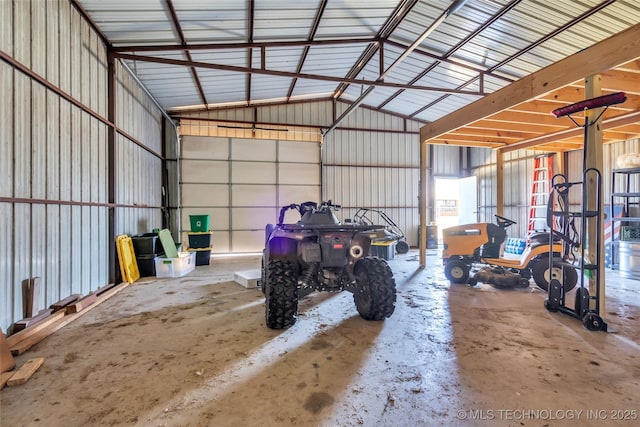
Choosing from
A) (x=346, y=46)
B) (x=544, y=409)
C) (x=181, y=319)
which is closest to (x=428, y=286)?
(x=544, y=409)

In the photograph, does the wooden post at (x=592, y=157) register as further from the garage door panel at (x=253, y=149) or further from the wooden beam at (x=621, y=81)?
the garage door panel at (x=253, y=149)

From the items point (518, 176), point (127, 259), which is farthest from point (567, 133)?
point (127, 259)

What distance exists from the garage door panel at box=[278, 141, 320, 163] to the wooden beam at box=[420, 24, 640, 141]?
5717 millimetres

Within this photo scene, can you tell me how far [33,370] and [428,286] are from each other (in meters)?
4.86

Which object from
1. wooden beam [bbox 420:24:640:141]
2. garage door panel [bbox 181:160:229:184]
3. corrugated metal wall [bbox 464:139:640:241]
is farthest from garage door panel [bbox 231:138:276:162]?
corrugated metal wall [bbox 464:139:640:241]

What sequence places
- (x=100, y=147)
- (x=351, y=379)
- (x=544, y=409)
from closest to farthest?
(x=544, y=409) < (x=351, y=379) < (x=100, y=147)

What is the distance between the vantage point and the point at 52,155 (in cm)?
356

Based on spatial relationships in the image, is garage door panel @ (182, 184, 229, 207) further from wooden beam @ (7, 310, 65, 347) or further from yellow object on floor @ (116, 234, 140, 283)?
wooden beam @ (7, 310, 65, 347)

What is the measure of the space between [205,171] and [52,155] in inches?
230

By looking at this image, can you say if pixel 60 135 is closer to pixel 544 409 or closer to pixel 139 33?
pixel 139 33

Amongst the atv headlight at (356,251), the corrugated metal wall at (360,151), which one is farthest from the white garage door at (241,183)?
the atv headlight at (356,251)

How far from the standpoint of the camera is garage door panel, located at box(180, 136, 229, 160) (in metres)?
9.27

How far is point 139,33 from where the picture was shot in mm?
4957

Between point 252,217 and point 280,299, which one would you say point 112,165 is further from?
point 252,217
